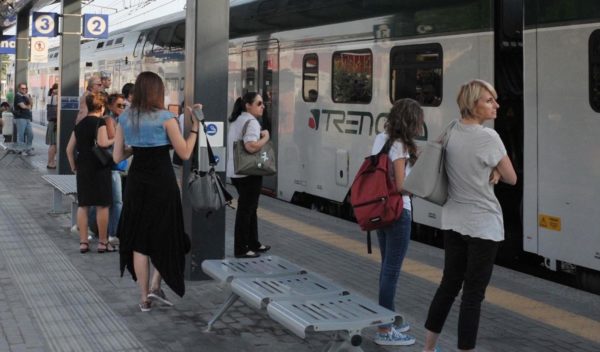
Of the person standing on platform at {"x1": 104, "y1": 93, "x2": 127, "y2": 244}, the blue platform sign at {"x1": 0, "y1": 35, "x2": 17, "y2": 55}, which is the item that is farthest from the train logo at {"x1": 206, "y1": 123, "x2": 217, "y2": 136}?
the blue platform sign at {"x1": 0, "y1": 35, "x2": 17, "y2": 55}

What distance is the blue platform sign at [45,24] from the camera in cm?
1542

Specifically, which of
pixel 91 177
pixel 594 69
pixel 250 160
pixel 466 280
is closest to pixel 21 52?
pixel 91 177

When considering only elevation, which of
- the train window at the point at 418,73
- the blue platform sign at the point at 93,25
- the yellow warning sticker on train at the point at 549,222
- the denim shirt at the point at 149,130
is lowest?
the yellow warning sticker on train at the point at 549,222

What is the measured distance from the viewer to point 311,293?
17.2 feet

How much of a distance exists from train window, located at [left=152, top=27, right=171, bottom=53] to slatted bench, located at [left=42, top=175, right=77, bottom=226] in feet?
24.9

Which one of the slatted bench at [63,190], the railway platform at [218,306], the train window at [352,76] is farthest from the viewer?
the train window at [352,76]

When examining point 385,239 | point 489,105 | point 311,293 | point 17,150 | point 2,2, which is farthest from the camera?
point 2,2

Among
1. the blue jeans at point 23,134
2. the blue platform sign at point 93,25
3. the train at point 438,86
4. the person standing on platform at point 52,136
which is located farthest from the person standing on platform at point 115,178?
the blue jeans at point 23,134

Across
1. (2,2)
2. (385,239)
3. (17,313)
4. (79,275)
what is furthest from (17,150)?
(385,239)

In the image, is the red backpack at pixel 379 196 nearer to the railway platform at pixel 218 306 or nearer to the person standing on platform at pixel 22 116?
the railway platform at pixel 218 306

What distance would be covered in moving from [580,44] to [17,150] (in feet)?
49.7

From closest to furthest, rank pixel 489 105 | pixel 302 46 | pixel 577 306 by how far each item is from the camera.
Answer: pixel 489 105 < pixel 577 306 < pixel 302 46

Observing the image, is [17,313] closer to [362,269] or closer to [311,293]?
[311,293]

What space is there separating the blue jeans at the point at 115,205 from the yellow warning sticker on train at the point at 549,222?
4016 mm
